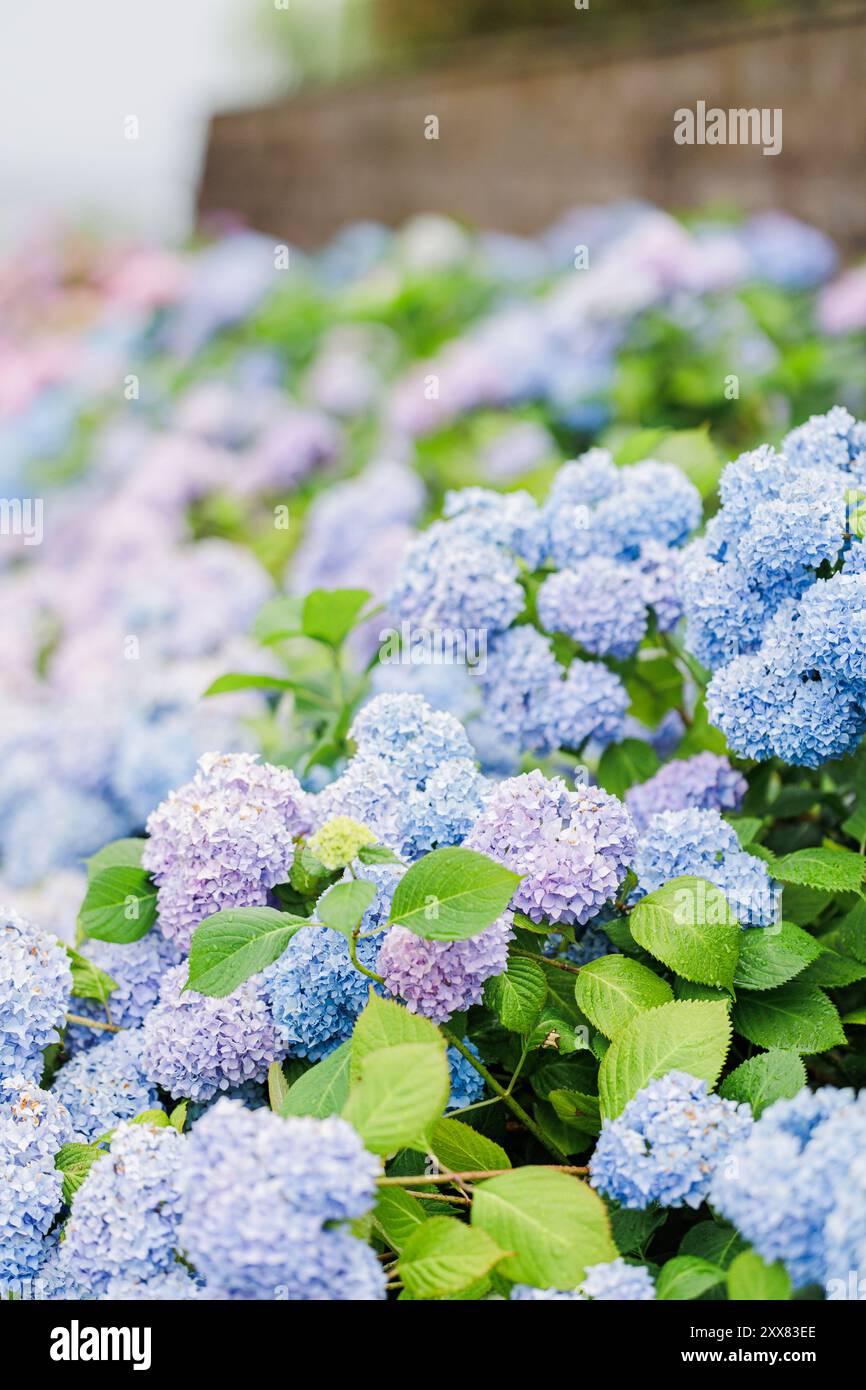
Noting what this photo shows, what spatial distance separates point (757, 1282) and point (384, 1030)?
0.31 m

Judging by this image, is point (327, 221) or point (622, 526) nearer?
point (622, 526)

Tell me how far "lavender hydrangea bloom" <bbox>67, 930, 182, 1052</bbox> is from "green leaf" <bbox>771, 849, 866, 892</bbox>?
611 millimetres

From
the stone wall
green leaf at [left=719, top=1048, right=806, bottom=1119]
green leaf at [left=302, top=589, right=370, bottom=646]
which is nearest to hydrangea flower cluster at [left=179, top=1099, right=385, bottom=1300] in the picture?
green leaf at [left=719, top=1048, right=806, bottom=1119]

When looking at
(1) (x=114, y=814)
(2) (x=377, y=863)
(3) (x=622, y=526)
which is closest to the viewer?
(2) (x=377, y=863)

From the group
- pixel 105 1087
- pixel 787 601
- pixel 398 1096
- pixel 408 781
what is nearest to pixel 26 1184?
pixel 105 1087

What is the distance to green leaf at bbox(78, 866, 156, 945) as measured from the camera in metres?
1.25

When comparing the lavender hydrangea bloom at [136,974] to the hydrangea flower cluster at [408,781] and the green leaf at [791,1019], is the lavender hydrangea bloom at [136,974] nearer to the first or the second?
the hydrangea flower cluster at [408,781]

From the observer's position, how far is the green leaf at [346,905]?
996 millimetres

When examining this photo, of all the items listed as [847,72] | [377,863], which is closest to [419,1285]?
[377,863]

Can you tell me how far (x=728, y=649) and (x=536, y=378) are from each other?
1719 mm

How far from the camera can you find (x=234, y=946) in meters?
1.05
